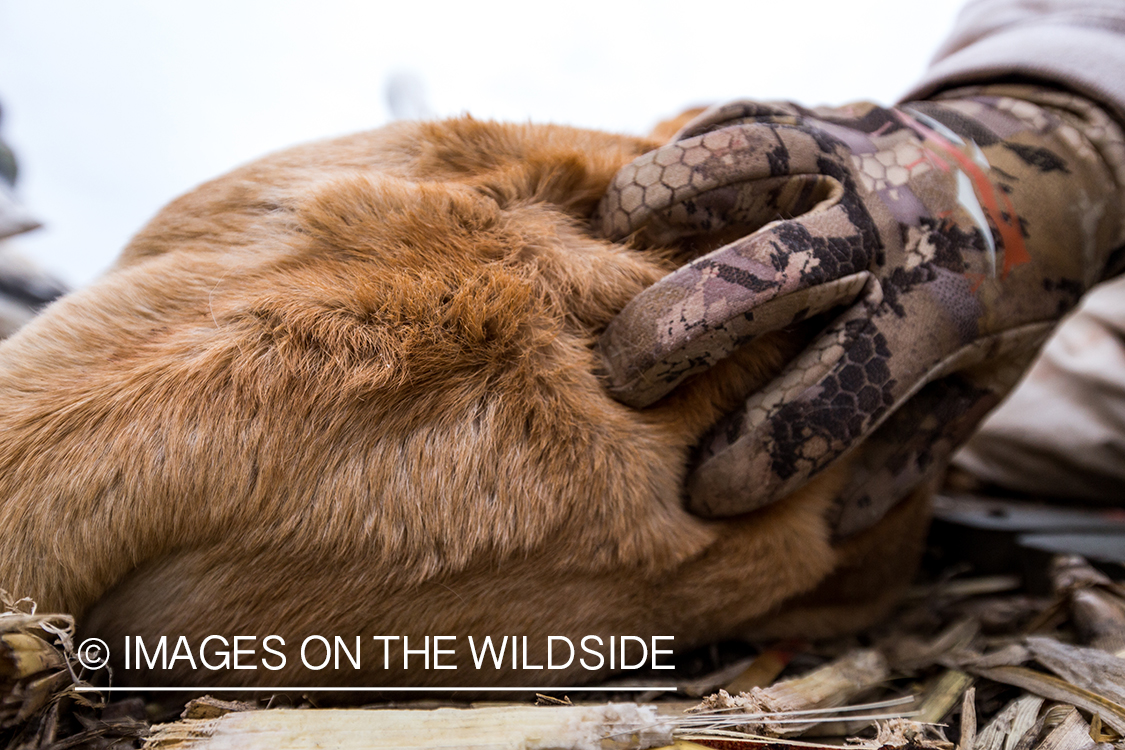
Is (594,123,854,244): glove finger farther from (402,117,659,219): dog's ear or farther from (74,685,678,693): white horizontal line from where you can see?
(74,685,678,693): white horizontal line

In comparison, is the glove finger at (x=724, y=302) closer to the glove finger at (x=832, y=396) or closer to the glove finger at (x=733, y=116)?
the glove finger at (x=832, y=396)

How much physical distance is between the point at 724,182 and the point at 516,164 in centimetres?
25

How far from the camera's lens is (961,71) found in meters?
1.10

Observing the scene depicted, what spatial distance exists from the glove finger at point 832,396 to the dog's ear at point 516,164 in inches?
13.1

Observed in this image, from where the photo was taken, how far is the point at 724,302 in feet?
2.23

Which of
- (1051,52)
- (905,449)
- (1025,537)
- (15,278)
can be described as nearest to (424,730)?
(905,449)

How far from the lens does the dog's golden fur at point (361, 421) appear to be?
1.89 feet

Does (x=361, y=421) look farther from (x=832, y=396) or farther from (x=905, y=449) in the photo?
(x=905, y=449)

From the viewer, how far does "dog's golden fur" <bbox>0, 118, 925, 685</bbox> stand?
0.58 meters

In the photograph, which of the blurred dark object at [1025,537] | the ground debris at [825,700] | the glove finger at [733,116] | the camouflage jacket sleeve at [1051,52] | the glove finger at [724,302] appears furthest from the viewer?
the blurred dark object at [1025,537]

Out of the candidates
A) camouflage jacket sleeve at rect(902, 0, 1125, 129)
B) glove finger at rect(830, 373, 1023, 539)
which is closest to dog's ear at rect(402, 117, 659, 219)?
glove finger at rect(830, 373, 1023, 539)

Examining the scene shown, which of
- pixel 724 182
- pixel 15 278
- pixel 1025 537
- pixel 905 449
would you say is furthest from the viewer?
pixel 15 278

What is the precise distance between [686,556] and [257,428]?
493mm

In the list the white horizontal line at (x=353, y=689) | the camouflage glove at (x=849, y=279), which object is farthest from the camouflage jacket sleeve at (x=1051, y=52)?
the white horizontal line at (x=353, y=689)
